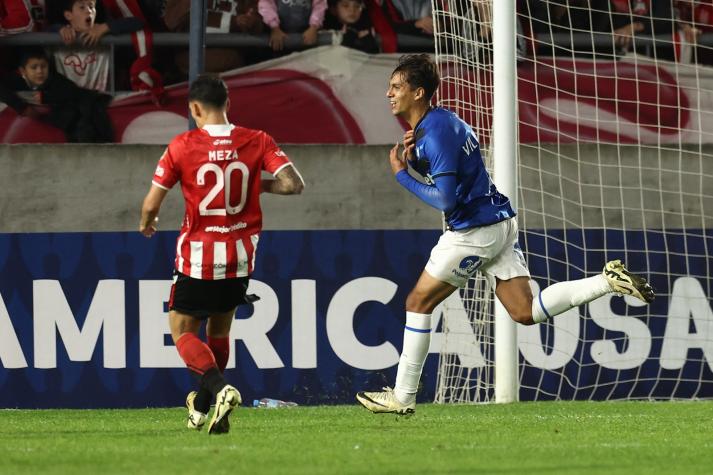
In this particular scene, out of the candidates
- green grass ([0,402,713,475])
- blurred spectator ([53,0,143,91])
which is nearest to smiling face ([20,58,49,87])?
blurred spectator ([53,0,143,91])

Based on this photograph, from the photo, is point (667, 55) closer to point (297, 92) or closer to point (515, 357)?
point (297, 92)

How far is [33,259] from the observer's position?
1138cm

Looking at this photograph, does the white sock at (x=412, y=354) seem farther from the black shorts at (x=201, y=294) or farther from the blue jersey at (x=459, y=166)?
the black shorts at (x=201, y=294)

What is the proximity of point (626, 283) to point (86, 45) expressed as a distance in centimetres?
705

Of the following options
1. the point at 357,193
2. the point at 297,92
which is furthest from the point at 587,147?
the point at 297,92

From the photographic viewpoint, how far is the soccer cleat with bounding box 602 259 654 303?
24.4 feet

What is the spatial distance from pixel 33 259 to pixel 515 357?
3864 mm

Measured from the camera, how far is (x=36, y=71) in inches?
507

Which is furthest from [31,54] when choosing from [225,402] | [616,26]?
[225,402]

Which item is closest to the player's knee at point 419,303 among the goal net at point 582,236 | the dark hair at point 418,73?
the dark hair at point 418,73

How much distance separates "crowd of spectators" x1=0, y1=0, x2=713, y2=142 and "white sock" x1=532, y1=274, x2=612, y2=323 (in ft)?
16.7

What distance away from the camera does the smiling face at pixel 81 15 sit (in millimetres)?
12953

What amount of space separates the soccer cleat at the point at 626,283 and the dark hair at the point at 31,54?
702 cm

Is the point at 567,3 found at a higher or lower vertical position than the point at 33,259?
higher
